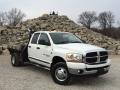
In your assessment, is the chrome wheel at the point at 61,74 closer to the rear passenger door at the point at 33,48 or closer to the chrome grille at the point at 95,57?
the chrome grille at the point at 95,57

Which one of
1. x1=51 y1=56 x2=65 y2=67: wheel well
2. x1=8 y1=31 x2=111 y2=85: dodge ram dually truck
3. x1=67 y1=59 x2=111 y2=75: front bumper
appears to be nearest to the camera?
x1=67 y1=59 x2=111 y2=75: front bumper

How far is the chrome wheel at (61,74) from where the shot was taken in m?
9.30

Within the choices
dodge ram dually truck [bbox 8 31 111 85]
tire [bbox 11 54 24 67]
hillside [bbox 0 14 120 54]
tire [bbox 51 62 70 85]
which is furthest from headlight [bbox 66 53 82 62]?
hillside [bbox 0 14 120 54]

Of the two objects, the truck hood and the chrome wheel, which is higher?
the truck hood

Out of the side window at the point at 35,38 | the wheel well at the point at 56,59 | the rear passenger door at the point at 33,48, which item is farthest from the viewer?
the side window at the point at 35,38

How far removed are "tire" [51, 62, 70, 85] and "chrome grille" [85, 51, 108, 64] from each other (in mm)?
849

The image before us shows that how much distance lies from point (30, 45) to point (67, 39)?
187 cm

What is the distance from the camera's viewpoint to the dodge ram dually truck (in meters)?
8.98

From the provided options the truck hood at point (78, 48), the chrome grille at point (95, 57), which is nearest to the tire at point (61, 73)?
the truck hood at point (78, 48)

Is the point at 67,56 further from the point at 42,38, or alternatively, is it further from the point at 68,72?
the point at 42,38

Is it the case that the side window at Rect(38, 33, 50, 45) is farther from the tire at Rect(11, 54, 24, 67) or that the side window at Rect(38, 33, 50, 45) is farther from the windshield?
the tire at Rect(11, 54, 24, 67)

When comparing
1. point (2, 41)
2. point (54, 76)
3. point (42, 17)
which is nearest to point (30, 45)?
point (54, 76)

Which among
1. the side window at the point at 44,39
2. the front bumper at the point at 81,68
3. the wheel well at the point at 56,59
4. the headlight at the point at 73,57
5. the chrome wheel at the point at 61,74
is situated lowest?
the chrome wheel at the point at 61,74

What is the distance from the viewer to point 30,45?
38.4 ft
